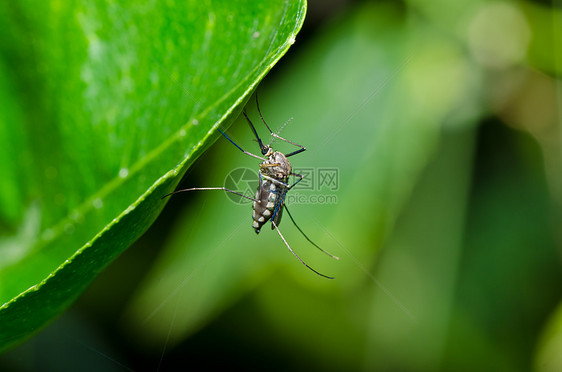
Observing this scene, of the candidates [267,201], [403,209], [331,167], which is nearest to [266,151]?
[267,201]

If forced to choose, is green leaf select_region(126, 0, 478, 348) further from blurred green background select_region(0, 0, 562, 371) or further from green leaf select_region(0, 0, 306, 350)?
green leaf select_region(0, 0, 306, 350)

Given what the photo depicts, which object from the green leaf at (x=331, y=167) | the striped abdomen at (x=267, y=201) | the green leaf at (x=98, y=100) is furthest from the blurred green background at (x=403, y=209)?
the green leaf at (x=98, y=100)

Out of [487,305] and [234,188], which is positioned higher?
[234,188]

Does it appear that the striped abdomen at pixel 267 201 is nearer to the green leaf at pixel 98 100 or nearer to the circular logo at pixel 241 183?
the circular logo at pixel 241 183

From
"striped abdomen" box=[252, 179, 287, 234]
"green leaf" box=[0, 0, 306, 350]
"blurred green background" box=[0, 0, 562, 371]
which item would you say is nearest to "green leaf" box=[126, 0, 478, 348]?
"blurred green background" box=[0, 0, 562, 371]

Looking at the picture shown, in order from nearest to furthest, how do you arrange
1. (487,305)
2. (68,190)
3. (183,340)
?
(68,190) → (183,340) → (487,305)

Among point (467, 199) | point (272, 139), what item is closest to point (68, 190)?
point (272, 139)

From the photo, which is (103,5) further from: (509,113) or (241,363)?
(509,113)

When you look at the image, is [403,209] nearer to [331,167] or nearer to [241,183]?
[331,167]

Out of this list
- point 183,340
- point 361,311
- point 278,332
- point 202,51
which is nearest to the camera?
point 202,51
